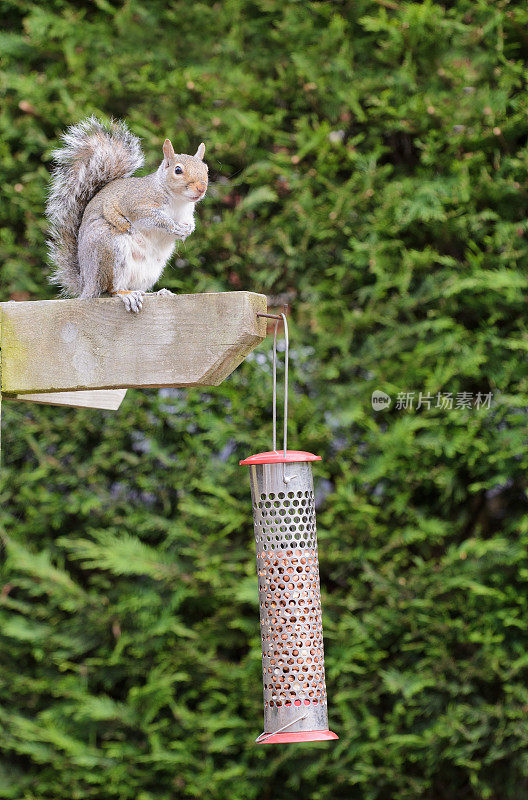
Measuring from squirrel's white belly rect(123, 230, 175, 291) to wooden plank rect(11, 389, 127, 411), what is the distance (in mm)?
199

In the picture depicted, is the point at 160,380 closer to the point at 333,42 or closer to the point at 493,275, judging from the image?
the point at 493,275

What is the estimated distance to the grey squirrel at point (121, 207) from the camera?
1.43 metres

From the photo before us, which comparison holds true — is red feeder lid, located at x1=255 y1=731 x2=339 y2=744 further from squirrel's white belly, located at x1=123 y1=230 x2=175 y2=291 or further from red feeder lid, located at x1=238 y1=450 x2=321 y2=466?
squirrel's white belly, located at x1=123 y1=230 x2=175 y2=291

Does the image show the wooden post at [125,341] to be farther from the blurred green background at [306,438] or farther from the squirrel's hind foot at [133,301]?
the blurred green background at [306,438]

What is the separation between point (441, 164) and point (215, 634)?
1466mm

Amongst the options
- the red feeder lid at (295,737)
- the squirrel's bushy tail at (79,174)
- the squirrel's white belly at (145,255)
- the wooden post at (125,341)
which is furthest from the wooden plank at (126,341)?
the red feeder lid at (295,737)

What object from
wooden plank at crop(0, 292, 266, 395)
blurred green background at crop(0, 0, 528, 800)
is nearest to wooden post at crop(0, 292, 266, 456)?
wooden plank at crop(0, 292, 266, 395)

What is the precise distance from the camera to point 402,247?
2463mm

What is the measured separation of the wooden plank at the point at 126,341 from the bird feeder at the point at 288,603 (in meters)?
0.16

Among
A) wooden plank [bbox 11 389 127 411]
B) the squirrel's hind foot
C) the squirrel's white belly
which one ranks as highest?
the squirrel's white belly

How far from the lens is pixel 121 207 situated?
1.45 meters

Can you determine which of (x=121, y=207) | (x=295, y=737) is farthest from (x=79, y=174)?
(x=295, y=737)

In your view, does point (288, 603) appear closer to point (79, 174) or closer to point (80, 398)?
point (80, 398)

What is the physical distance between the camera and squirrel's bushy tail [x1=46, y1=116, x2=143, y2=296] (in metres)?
1.54
